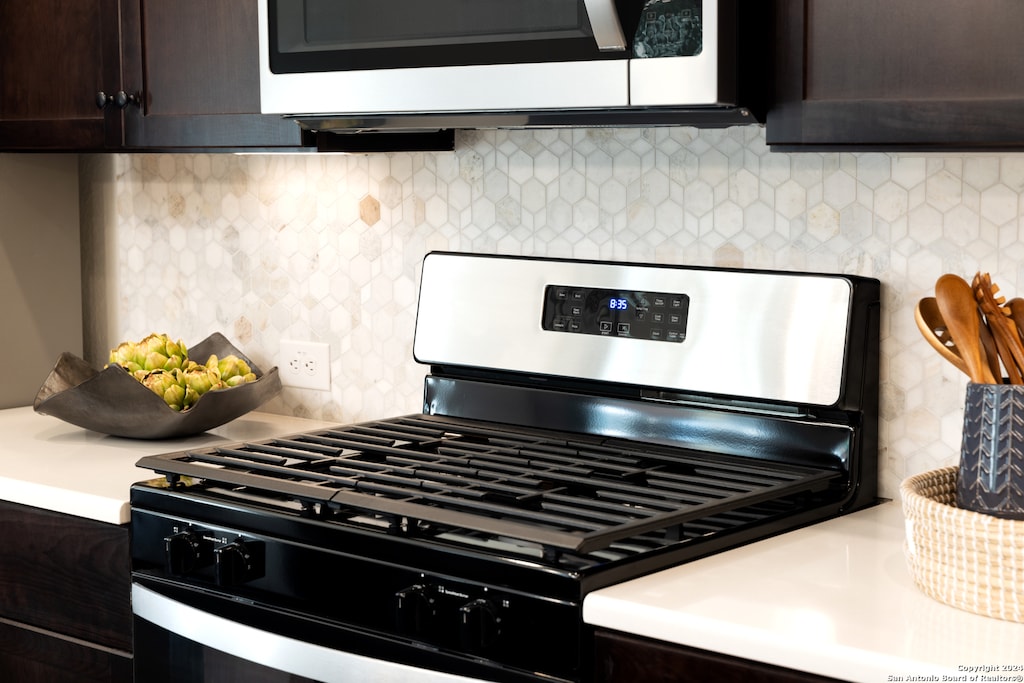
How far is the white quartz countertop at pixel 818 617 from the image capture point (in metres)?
1.13

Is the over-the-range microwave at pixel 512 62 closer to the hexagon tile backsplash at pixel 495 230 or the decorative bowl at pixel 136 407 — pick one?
the hexagon tile backsplash at pixel 495 230

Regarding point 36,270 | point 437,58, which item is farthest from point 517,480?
point 36,270

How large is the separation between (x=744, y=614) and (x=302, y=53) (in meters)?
1.03

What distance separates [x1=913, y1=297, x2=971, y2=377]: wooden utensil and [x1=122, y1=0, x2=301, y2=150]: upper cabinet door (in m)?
1.01

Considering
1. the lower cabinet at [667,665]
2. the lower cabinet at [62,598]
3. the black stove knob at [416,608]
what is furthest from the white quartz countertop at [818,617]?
the lower cabinet at [62,598]

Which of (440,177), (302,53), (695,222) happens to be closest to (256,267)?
(440,177)

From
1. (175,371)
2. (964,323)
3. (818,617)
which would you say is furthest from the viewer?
(175,371)

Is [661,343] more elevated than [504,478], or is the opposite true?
[661,343]

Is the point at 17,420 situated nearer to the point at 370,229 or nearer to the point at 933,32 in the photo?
the point at 370,229

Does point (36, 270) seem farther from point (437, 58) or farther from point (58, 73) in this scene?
point (437, 58)

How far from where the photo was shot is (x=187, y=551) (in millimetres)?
1597

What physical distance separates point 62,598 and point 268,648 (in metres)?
0.49

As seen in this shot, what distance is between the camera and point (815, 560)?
1.44 meters

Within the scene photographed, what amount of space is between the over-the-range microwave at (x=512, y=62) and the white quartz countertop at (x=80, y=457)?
60 centimetres
